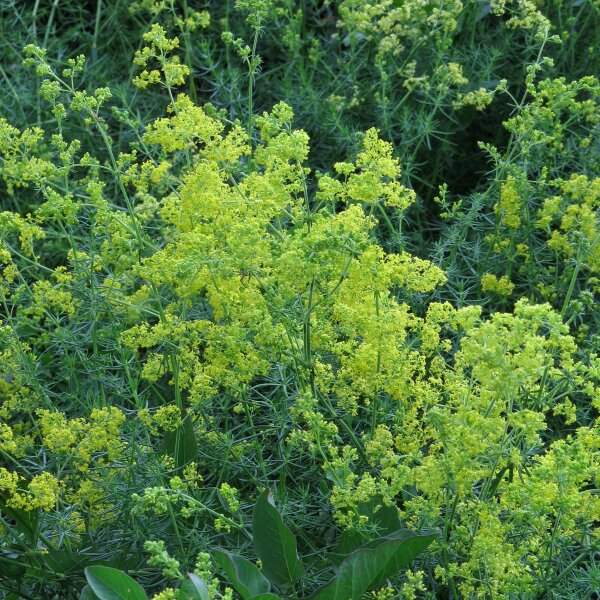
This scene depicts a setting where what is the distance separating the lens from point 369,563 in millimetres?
2279

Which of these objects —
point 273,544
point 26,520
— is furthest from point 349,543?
point 26,520

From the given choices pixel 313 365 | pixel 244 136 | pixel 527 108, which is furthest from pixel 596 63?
pixel 313 365

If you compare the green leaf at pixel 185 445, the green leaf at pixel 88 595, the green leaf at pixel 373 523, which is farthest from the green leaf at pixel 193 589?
the green leaf at pixel 185 445

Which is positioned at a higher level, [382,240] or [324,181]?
[324,181]

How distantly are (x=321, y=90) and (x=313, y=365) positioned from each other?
2464 mm

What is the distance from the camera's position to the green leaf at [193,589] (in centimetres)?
200

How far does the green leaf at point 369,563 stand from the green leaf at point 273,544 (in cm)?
13

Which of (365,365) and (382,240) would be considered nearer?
(365,365)

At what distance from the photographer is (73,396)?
311 centimetres

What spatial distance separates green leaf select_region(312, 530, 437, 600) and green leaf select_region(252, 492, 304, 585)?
5.3 inches

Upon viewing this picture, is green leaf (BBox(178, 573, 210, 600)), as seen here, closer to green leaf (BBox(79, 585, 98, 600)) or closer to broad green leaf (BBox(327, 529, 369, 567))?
green leaf (BBox(79, 585, 98, 600))

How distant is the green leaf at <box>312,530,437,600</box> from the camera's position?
227 cm

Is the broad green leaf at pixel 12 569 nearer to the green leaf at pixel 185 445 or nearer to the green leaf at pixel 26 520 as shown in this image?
the green leaf at pixel 26 520

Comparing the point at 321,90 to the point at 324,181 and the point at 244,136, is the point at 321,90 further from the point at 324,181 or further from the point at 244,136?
the point at 324,181
